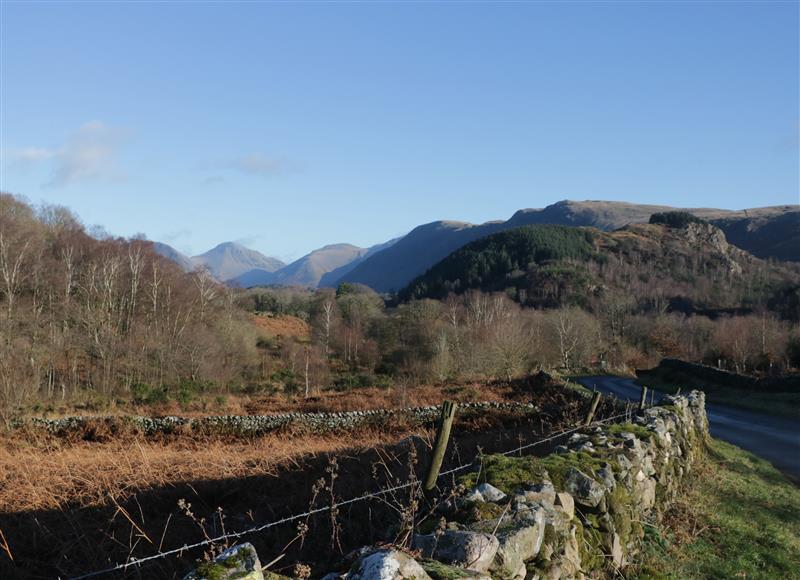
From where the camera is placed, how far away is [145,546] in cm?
684

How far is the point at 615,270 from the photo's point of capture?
150 metres

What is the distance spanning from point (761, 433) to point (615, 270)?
137638 millimetres

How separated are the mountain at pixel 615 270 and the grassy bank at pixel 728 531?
9722cm

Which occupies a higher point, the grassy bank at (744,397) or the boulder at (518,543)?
the boulder at (518,543)

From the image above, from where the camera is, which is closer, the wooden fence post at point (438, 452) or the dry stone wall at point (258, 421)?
the wooden fence post at point (438, 452)

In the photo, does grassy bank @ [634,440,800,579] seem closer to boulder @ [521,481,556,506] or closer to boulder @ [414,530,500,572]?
boulder @ [521,481,556,506]

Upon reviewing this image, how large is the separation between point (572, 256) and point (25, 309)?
144m

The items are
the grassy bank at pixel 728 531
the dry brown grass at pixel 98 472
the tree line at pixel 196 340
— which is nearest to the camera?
the grassy bank at pixel 728 531

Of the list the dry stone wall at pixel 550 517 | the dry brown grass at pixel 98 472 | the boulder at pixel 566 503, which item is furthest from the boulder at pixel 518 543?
the dry brown grass at pixel 98 472

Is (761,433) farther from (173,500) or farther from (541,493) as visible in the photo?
(173,500)

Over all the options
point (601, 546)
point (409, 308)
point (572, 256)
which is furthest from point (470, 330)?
point (572, 256)

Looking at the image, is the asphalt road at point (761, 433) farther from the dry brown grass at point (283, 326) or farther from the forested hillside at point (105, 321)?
the dry brown grass at point (283, 326)

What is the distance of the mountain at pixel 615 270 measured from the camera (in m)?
124

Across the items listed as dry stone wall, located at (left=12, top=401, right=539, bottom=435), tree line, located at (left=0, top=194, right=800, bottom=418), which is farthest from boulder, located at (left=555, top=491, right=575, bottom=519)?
tree line, located at (left=0, top=194, right=800, bottom=418)
